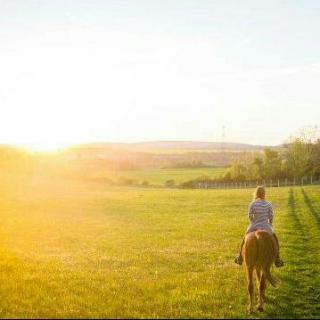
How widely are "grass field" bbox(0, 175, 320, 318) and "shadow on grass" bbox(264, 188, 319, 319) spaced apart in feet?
0.11

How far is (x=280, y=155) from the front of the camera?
13350 cm

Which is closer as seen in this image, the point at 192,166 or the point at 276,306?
the point at 276,306

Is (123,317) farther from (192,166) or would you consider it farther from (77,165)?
(192,166)

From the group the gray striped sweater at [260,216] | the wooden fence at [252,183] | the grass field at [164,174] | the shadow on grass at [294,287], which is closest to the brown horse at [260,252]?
the gray striped sweater at [260,216]

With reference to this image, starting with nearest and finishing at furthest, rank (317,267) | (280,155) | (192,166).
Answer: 1. (317,267)
2. (280,155)
3. (192,166)

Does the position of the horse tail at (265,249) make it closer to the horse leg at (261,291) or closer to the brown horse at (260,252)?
the brown horse at (260,252)

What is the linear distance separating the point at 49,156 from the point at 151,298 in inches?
6032

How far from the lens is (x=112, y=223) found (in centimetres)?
4478

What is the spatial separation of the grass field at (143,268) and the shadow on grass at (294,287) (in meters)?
0.03

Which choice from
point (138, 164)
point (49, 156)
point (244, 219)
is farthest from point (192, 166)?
point (244, 219)

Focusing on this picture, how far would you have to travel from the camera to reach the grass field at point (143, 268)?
55.1 feet

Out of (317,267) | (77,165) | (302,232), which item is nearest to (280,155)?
(77,165)

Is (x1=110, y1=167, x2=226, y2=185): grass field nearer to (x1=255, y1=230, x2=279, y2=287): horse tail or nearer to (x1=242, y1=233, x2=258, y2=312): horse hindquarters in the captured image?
(x1=242, y1=233, x2=258, y2=312): horse hindquarters

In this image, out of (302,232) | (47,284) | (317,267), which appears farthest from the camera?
(302,232)
